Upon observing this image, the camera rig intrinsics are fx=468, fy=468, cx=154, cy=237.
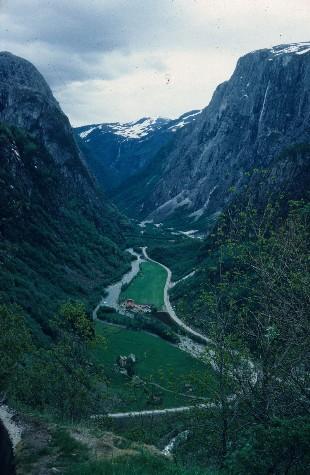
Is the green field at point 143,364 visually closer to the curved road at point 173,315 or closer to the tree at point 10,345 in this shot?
the curved road at point 173,315

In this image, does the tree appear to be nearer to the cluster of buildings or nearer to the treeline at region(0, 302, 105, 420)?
the treeline at region(0, 302, 105, 420)

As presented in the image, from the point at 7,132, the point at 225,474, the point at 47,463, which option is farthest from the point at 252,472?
the point at 7,132

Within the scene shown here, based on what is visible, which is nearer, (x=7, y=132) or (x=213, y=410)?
(x=213, y=410)

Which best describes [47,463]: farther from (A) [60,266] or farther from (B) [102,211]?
(B) [102,211]

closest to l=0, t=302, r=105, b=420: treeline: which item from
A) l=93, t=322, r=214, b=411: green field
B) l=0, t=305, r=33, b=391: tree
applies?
l=0, t=305, r=33, b=391: tree

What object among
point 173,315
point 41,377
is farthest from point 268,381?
point 173,315
